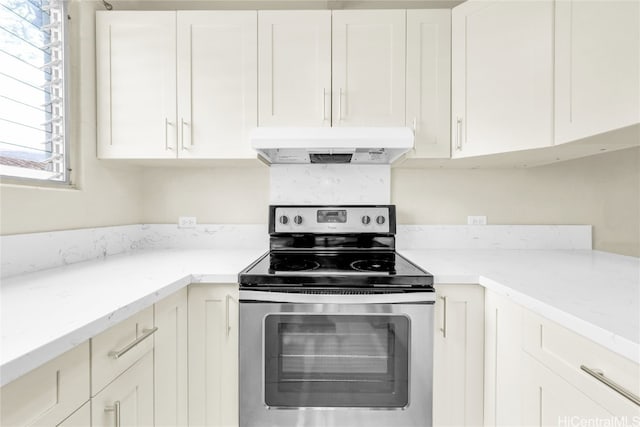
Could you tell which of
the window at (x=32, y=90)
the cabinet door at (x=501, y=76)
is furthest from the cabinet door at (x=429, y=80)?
the window at (x=32, y=90)

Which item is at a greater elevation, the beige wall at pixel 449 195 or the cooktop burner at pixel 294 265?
the beige wall at pixel 449 195

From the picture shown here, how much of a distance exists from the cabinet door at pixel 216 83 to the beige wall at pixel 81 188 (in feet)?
1.48

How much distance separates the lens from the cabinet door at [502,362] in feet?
3.70

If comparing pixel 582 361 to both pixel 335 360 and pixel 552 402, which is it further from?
pixel 335 360

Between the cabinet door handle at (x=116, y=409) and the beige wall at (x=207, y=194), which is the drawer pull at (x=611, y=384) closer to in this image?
the cabinet door handle at (x=116, y=409)

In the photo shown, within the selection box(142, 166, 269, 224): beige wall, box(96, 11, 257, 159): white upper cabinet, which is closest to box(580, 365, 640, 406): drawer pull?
box(96, 11, 257, 159): white upper cabinet

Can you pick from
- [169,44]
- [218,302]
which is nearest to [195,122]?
[169,44]

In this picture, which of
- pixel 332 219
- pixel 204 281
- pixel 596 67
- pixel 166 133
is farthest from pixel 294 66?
pixel 596 67

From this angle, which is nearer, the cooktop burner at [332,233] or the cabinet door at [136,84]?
the cabinet door at [136,84]

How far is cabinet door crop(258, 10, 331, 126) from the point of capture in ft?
5.51

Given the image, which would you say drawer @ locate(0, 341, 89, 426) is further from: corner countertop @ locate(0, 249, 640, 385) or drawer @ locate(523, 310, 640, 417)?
drawer @ locate(523, 310, 640, 417)

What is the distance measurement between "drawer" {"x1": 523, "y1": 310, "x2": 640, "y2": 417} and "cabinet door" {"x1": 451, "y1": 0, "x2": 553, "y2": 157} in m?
0.79

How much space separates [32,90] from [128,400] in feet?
4.43

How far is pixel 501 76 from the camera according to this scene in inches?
59.0
